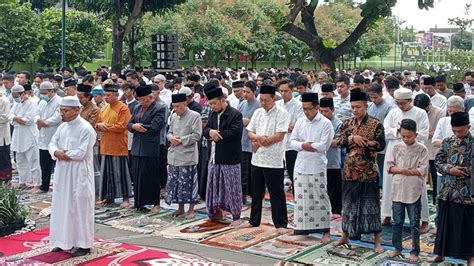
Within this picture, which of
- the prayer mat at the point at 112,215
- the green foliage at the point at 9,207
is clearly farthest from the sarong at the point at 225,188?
the green foliage at the point at 9,207

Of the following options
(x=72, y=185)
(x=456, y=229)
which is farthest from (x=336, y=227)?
(x=72, y=185)

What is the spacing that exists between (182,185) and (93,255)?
77.3 inches

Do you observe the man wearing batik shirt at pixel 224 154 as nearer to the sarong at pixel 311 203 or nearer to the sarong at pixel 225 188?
the sarong at pixel 225 188

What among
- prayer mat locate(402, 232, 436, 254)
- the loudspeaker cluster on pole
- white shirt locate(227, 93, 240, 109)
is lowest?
prayer mat locate(402, 232, 436, 254)

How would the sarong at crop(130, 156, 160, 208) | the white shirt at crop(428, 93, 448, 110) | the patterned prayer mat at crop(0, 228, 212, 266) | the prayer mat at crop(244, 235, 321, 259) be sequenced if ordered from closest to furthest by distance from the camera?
the patterned prayer mat at crop(0, 228, 212, 266) < the prayer mat at crop(244, 235, 321, 259) < the sarong at crop(130, 156, 160, 208) < the white shirt at crop(428, 93, 448, 110)

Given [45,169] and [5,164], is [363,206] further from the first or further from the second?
[5,164]

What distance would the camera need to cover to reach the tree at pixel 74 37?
1161 inches

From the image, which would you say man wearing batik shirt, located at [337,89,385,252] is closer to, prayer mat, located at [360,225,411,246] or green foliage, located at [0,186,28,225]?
prayer mat, located at [360,225,411,246]

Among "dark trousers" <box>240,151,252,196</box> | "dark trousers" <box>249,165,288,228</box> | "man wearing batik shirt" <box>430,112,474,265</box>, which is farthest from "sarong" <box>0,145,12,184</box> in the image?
"man wearing batik shirt" <box>430,112,474,265</box>

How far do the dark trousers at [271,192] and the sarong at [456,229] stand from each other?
2106 mm

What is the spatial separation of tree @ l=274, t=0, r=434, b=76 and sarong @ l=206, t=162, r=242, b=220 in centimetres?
636

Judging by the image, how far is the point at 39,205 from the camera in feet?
33.2

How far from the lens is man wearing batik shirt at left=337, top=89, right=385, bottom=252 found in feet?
23.8

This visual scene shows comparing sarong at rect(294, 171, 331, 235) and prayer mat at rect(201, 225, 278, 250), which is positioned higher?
sarong at rect(294, 171, 331, 235)
